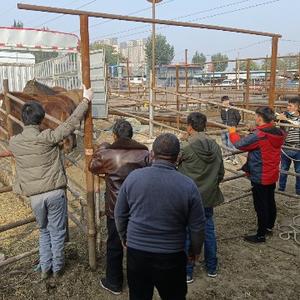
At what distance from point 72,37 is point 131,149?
954 centimetres

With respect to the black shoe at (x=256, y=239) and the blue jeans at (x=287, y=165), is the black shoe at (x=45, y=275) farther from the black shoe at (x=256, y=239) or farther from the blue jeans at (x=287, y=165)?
the blue jeans at (x=287, y=165)

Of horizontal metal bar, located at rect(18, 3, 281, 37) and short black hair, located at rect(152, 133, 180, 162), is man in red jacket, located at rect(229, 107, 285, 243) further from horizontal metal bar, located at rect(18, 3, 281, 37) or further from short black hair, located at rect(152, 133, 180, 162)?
short black hair, located at rect(152, 133, 180, 162)

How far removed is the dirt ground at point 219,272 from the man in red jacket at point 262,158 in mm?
294

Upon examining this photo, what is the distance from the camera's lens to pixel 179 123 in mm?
11852

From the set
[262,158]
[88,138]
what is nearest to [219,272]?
[262,158]

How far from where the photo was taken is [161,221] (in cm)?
227

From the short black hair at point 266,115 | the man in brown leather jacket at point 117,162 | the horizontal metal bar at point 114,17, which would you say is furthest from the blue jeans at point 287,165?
the man in brown leather jacket at point 117,162

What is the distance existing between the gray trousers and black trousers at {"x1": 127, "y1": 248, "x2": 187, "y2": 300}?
1.12m

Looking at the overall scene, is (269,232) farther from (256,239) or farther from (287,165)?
(287,165)

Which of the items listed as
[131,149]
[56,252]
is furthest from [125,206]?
[56,252]

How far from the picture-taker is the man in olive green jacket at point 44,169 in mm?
3146

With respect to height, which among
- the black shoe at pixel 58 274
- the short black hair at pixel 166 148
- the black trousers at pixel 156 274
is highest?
the short black hair at pixel 166 148

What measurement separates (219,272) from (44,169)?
6.33 ft

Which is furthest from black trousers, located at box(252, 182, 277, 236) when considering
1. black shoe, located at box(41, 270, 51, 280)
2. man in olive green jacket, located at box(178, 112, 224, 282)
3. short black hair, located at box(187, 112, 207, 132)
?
black shoe, located at box(41, 270, 51, 280)
